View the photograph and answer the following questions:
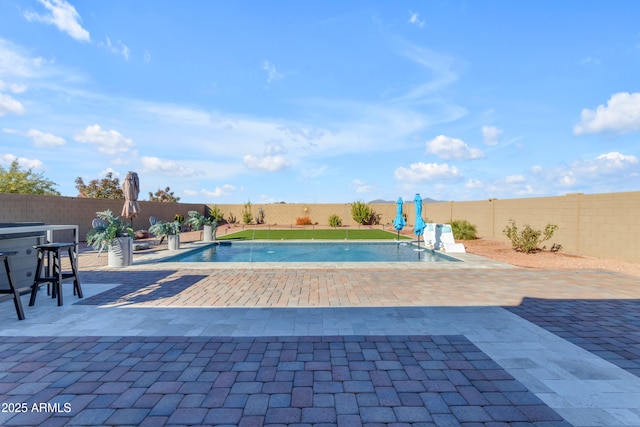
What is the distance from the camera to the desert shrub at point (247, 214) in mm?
25688

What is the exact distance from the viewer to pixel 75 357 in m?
3.13

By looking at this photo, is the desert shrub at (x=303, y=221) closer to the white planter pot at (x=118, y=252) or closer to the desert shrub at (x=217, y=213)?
the desert shrub at (x=217, y=213)

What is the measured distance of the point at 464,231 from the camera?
642 inches

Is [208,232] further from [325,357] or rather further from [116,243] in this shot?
[325,357]

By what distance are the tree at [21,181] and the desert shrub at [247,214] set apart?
12.5 meters

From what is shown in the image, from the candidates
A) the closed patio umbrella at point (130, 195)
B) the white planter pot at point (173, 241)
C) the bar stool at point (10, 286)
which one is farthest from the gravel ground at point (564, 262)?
the closed patio umbrella at point (130, 195)

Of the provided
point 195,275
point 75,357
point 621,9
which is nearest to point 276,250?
point 195,275

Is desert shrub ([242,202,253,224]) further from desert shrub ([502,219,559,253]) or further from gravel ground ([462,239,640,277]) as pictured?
desert shrub ([502,219,559,253])

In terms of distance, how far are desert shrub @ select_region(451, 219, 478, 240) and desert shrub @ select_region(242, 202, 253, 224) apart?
15.8 metres

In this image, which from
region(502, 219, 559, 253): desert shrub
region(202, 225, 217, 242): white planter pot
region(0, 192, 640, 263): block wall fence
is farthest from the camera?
region(202, 225, 217, 242): white planter pot

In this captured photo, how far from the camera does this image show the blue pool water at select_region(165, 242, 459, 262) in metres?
10.9

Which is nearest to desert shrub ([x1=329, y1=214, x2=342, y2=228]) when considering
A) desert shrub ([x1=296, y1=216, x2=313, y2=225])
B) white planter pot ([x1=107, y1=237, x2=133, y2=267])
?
desert shrub ([x1=296, y1=216, x2=313, y2=225])

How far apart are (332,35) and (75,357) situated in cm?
1107

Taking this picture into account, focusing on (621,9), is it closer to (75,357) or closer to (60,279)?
(75,357)
